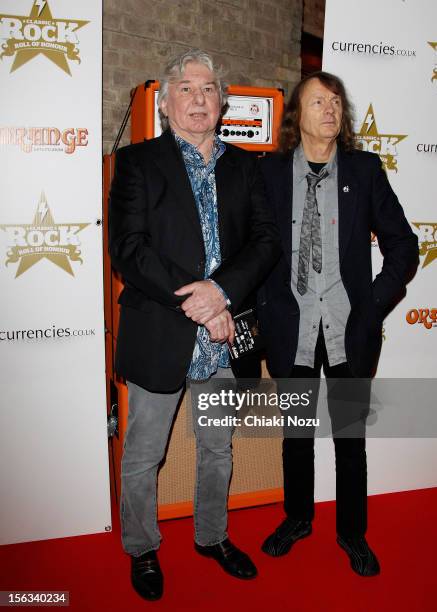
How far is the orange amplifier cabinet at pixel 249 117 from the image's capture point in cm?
247

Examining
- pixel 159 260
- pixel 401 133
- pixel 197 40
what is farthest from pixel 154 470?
pixel 197 40

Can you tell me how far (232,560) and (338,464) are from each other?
552 mm

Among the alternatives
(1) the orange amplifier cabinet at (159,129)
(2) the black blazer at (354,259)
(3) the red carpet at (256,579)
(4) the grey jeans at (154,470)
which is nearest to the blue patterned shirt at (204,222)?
(4) the grey jeans at (154,470)

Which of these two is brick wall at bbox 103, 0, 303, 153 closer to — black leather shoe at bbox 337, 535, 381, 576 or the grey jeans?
the grey jeans

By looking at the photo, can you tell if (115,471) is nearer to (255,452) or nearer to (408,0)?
(255,452)

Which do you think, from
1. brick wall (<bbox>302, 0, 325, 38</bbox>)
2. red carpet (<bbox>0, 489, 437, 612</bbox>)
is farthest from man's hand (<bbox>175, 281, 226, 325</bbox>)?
brick wall (<bbox>302, 0, 325, 38</bbox>)

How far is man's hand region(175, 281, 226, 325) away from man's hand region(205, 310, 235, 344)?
0.07 feet

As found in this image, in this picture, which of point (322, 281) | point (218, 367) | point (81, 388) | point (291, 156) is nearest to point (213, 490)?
point (218, 367)

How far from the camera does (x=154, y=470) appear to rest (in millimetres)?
2059

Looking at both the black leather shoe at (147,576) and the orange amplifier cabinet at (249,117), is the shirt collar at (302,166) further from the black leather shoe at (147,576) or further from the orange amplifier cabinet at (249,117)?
the black leather shoe at (147,576)

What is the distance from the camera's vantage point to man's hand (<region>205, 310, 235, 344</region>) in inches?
74.7

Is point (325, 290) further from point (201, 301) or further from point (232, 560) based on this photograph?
point (232, 560)

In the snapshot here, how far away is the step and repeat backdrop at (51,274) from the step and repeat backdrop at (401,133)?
3.58 feet

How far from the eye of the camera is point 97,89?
2.28m
